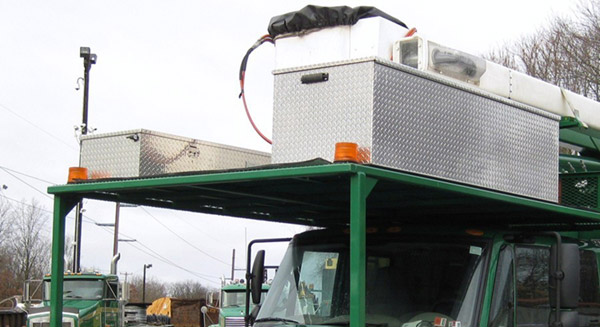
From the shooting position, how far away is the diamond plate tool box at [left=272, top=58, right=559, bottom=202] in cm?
527

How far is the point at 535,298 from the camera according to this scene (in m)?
6.30

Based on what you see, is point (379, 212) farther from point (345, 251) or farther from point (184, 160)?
point (184, 160)

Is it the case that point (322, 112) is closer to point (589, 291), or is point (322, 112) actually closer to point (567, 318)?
point (567, 318)

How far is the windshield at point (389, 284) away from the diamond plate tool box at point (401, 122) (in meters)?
0.65

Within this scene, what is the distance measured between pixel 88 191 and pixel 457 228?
101 inches

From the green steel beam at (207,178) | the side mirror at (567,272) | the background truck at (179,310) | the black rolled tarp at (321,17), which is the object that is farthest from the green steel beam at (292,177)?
the background truck at (179,310)

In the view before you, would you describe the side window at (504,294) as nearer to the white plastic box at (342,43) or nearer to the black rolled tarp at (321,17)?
the white plastic box at (342,43)

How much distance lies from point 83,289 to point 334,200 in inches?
667

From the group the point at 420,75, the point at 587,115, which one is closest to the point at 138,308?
the point at 587,115

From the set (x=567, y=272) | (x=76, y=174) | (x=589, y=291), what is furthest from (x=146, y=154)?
(x=589, y=291)

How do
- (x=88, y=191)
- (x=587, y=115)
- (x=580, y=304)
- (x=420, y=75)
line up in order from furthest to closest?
(x=587, y=115), (x=580, y=304), (x=88, y=191), (x=420, y=75)

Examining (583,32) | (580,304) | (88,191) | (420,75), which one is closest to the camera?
(420,75)

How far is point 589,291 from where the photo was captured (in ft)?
23.5

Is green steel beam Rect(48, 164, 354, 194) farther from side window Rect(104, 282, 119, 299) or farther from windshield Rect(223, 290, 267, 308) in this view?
windshield Rect(223, 290, 267, 308)
